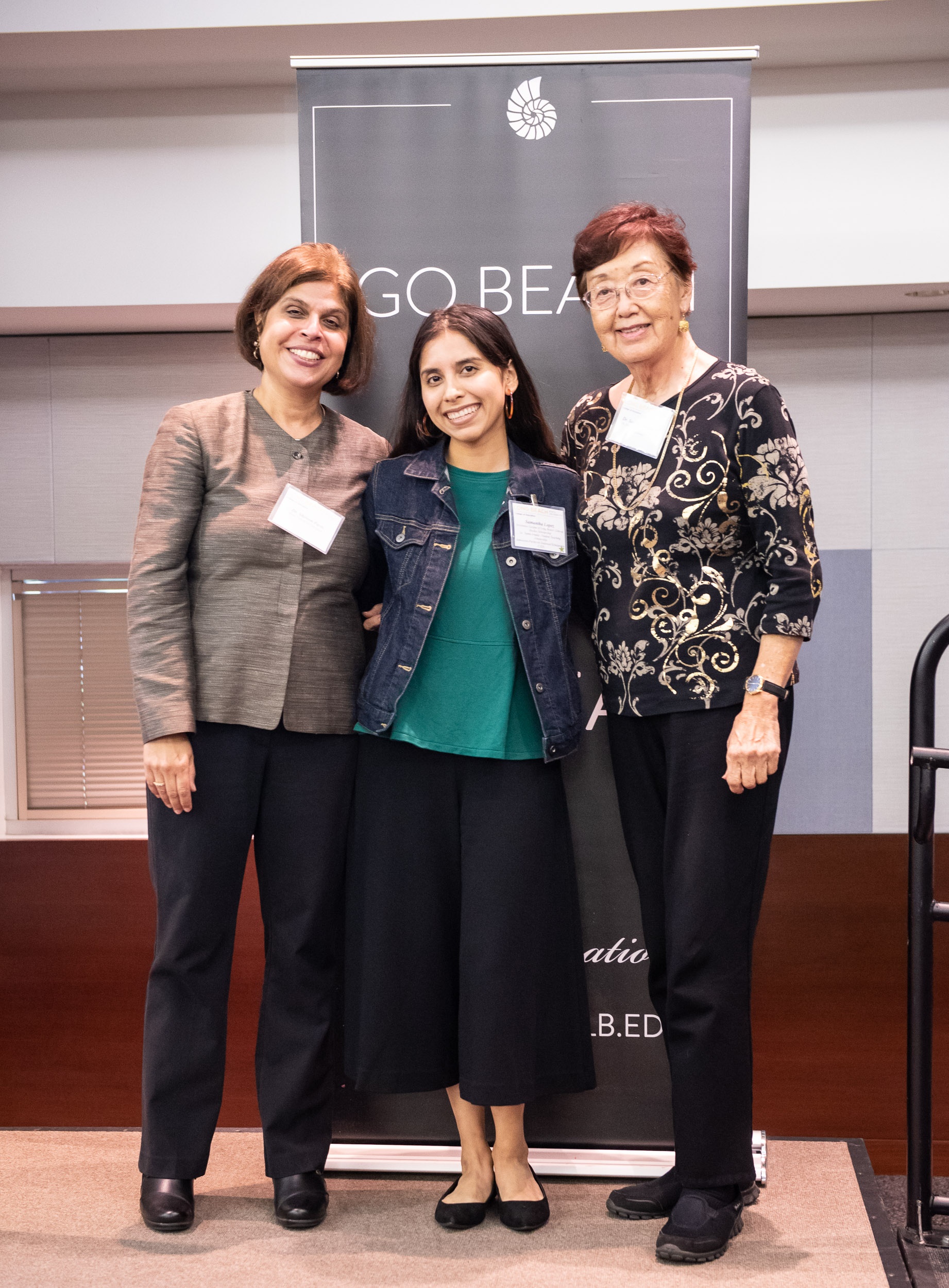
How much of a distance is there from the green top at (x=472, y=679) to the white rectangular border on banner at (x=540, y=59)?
3.61ft

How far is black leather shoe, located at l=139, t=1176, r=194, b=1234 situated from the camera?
2.12 metres

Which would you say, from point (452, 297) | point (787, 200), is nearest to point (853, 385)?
point (787, 200)

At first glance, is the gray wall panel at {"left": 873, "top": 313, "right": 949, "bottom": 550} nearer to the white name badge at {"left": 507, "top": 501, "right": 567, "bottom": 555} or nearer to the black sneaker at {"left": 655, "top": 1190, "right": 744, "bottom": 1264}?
the white name badge at {"left": 507, "top": 501, "right": 567, "bottom": 555}

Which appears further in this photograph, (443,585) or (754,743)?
(443,585)

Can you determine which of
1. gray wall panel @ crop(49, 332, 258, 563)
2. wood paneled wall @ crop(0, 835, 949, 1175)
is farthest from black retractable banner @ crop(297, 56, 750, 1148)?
gray wall panel @ crop(49, 332, 258, 563)

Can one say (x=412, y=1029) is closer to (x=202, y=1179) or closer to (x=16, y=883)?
(x=202, y=1179)

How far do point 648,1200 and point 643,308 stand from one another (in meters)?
1.78

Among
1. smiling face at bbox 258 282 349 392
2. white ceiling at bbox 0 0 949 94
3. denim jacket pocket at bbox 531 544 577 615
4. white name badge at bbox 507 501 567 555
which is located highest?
white ceiling at bbox 0 0 949 94

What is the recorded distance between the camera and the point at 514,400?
2201mm

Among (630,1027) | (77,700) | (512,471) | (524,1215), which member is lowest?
(524,1215)

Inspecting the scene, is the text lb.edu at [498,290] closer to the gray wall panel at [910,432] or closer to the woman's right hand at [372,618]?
the woman's right hand at [372,618]

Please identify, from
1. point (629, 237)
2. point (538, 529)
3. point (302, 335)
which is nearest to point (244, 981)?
point (538, 529)

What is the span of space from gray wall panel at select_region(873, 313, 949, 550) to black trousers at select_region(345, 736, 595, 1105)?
2.38 meters

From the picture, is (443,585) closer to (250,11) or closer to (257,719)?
(257,719)
